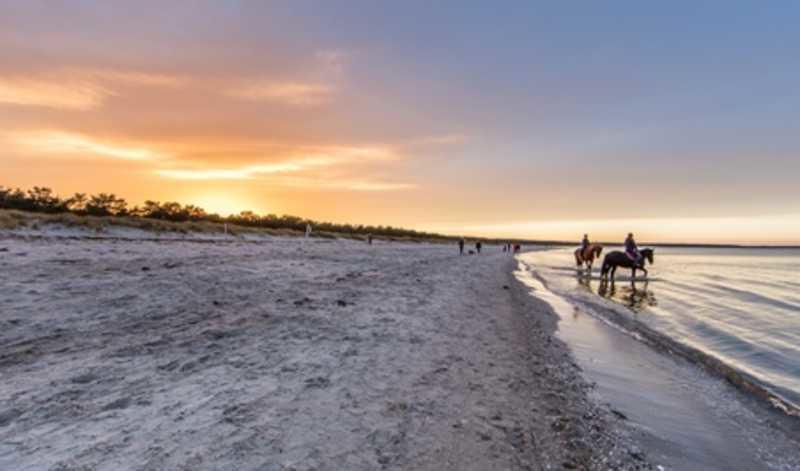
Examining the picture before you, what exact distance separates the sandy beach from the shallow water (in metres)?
0.46

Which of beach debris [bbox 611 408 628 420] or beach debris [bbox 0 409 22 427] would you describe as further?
beach debris [bbox 611 408 628 420]

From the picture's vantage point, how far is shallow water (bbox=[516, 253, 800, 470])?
13.7 ft

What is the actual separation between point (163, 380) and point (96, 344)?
7.23 ft

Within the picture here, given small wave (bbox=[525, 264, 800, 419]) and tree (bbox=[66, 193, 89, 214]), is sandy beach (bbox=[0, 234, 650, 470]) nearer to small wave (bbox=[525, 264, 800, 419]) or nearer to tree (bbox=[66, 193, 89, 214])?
small wave (bbox=[525, 264, 800, 419])

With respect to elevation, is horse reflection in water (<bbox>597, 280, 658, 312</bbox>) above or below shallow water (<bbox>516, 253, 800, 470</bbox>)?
below

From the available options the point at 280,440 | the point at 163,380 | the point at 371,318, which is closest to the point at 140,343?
the point at 163,380

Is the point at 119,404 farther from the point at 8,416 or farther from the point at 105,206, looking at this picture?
the point at 105,206

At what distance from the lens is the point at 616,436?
13.9ft

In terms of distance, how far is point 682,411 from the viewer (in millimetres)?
5383

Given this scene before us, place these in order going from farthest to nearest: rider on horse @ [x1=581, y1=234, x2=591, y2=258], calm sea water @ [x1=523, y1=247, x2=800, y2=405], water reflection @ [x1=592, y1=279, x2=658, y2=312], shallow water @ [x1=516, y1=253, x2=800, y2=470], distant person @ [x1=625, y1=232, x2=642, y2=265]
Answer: rider on horse @ [x1=581, y1=234, x2=591, y2=258] → distant person @ [x1=625, y1=232, x2=642, y2=265] → water reflection @ [x1=592, y1=279, x2=658, y2=312] → calm sea water @ [x1=523, y1=247, x2=800, y2=405] → shallow water @ [x1=516, y1=253, x2=800, y2=470]

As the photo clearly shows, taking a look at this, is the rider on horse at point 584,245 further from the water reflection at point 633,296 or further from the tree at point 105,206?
the tree at point 105,206

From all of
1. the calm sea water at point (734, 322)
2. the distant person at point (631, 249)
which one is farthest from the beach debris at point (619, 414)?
the distant person at point (631, 249)

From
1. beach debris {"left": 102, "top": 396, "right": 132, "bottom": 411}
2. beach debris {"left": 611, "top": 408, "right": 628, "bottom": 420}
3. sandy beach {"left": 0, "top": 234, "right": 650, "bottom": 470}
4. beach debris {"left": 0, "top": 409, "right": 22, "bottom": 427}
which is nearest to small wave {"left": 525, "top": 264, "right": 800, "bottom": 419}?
sandy beach {"left": 0, "top": 234, "right": 650, "bottom": 470}

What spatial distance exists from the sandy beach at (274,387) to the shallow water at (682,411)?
46 centimetres
